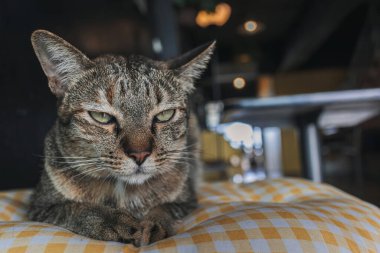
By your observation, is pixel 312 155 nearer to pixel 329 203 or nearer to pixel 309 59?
pixel 329 203

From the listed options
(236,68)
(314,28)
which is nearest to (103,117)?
(236,68)

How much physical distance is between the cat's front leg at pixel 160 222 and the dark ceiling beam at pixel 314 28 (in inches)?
86.9

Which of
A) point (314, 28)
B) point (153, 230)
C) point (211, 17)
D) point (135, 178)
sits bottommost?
point (153, 230)

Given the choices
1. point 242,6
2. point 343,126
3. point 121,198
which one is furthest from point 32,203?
point 242,6

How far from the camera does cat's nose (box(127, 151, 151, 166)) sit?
0.80m

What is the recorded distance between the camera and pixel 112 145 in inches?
32.7

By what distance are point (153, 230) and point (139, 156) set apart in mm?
163

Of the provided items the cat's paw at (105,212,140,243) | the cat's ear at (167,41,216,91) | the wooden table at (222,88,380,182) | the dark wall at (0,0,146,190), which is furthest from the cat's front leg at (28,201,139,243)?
the wooden table at (222,88,380,182)

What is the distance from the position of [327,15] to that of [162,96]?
3.10 meters

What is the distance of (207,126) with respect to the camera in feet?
8.98

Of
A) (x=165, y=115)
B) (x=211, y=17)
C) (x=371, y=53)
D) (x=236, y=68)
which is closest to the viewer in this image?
(x=165, y=115)

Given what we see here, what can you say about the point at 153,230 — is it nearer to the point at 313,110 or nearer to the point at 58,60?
the point at 58,60

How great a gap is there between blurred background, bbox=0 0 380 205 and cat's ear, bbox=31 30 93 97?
158mm

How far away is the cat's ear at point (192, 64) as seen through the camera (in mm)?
1019
